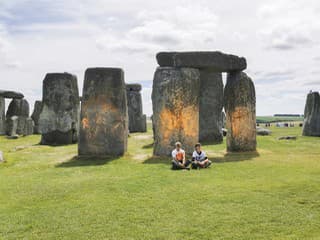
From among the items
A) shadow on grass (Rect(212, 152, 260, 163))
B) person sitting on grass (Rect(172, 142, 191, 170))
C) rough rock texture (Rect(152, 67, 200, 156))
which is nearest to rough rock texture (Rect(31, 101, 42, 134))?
rough rock texture (Rect(152, 67, 200, 156))

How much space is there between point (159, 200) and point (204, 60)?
8556mm

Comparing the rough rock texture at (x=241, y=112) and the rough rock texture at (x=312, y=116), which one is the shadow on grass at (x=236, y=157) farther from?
the rough rock texture at (x=312, y=116)

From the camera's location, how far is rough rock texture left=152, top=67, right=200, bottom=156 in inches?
600

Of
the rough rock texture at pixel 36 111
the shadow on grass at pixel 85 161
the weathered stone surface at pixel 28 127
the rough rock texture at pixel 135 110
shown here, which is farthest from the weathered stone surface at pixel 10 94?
the shadow on grass at pixel 85 161

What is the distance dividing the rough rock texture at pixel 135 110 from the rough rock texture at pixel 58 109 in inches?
367

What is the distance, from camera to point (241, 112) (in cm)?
1728

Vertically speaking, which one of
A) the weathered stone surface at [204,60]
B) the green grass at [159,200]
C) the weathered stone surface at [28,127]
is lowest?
the green grass at [159,200]

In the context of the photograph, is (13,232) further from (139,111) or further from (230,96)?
(139,111)

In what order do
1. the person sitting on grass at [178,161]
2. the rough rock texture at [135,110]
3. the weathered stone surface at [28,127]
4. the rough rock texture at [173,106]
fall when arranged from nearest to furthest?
the person sitting on grass at [178,161], the rough rock texture at [173,106], the weathered stone surface at [28,127], the rough rock texture at [135,110]

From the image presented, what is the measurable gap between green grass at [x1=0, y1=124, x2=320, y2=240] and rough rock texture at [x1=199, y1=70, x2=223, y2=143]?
26.0 ft

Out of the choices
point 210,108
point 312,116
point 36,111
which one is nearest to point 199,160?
point 210,108

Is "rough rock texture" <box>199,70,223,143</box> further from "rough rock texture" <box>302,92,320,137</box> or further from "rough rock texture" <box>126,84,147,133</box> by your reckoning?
"rough rock texture" <box>126,84,147,133</box>

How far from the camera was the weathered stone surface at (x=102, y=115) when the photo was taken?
51.8ft

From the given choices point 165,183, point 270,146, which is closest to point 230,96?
point 270,146
